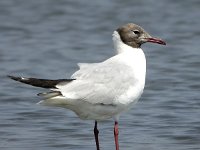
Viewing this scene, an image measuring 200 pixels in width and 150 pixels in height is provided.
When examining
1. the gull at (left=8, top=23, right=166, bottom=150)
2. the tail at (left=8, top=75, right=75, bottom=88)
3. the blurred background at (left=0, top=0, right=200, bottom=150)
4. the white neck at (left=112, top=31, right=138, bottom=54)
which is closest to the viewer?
the tail at (left=8, top=75, right=75, bottom=88)

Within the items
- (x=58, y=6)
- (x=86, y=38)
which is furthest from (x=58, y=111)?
(x=58, y=6)

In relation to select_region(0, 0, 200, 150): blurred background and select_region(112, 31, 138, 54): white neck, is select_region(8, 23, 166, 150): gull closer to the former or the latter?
select_region(112, 31, 138, 54): white neck

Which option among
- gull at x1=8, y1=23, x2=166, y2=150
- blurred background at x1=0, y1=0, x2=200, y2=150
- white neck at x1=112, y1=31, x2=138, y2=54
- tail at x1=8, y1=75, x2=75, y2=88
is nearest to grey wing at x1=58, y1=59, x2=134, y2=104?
gull at x1=8, y1=23, x2=166, y2=150

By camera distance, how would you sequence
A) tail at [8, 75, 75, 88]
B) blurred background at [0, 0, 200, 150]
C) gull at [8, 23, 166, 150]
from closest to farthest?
tail at [8, 75, 75, 88] < gull at [8, 23, 166, 150] < blurred background at [0, 0, 200, 150]

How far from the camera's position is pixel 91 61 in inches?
500

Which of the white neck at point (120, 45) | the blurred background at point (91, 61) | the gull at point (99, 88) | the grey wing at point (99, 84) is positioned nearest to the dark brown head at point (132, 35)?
the white neck at point (120, 45)

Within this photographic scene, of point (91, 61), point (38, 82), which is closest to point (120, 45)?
point (38, 82)

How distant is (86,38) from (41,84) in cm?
700

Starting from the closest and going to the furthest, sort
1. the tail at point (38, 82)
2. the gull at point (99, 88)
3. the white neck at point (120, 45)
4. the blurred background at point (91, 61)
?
the tail at point (38, 82) < the gull at point (99, 88) < the white neck at point (120, 45) < the blurred background at point (91, 61)

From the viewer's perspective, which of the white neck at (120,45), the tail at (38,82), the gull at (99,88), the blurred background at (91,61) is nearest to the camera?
the tail at (38,82)

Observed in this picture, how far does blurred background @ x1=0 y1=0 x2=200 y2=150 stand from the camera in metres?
9.25

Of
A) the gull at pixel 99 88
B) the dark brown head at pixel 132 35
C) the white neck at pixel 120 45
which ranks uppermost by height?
the dark brown head at pixel 132 35

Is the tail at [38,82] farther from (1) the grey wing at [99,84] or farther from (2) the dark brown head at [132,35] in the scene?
(2) the dark brown head at [132,35]

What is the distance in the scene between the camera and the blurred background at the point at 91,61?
30.3ft
